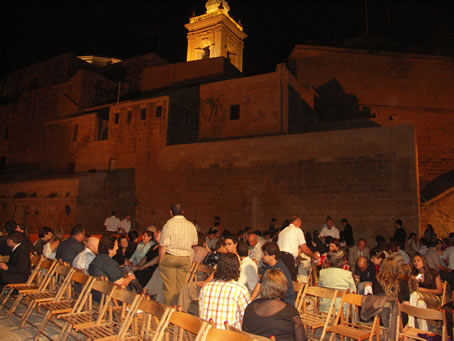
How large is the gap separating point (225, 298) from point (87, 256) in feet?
9.81

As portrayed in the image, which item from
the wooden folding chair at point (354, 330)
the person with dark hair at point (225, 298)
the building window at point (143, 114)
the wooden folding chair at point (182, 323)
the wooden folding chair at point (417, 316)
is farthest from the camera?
the building window at point (143, 114)

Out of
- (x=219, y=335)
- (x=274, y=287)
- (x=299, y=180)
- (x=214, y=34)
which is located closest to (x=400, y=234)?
(x=299, y=180)

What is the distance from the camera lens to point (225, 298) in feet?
11.0

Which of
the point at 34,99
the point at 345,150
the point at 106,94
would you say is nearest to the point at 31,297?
the point at 345,150

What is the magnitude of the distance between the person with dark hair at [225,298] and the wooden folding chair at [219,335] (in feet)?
2.30

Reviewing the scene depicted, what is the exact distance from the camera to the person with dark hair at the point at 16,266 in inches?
226

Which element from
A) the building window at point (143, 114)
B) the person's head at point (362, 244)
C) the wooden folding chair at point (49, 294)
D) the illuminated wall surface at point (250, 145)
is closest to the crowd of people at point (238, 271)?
the wooden folding chair at point (49, 294)

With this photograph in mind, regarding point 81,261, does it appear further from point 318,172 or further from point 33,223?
point 33,223

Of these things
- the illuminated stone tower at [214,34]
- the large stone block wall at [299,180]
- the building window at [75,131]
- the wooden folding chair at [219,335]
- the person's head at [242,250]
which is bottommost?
the wooden folding chair at [219,335]

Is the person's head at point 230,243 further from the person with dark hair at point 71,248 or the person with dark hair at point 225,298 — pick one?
the person with dark hair at point 71,248

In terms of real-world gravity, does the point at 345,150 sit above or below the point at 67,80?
below

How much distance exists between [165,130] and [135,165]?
263cm

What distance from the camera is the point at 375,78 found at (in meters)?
23.5

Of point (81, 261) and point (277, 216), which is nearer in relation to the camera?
point (81, 261)
